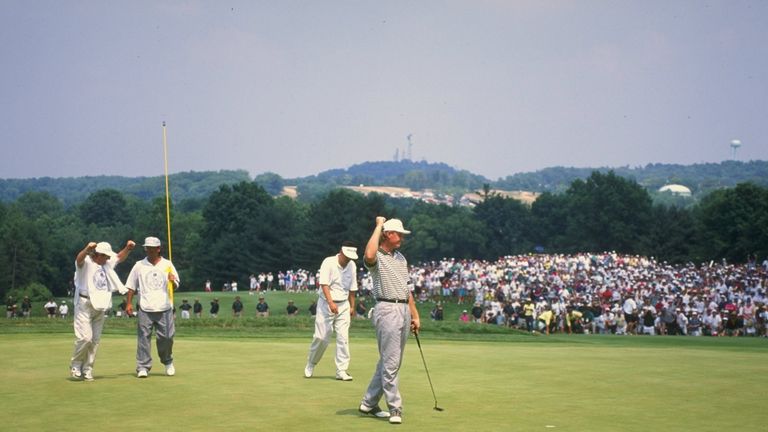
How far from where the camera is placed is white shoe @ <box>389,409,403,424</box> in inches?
547

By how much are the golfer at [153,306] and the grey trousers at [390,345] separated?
535cm

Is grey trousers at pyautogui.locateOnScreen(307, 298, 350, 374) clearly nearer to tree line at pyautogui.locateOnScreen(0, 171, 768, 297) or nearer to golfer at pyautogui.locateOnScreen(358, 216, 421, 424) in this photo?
golfer at pyautogui.locateOnScreen(358, 216, 421, 424)

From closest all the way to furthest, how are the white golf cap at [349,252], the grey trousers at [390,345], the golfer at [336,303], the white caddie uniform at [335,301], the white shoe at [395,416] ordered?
the white shoe at [395,416] < the grey trousers at [390,345] < the golfer at [336,303] < the white caddie uniform at [335,301] < the white golf cap at [349,252]

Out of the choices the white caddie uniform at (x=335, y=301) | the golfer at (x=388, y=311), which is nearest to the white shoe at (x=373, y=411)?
the golfer at (x=388, y=311)

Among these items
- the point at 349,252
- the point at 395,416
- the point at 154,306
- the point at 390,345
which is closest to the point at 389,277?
the point at 390,345

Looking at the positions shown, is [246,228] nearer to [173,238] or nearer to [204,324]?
[173,238]

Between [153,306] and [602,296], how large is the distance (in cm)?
3897

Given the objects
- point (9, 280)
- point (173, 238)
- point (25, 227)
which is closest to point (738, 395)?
point (9, 280)

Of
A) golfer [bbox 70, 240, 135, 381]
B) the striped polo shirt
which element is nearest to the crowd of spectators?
golfer [bbox 70, 240, 135, 381]

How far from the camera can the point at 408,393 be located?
54.5 ft

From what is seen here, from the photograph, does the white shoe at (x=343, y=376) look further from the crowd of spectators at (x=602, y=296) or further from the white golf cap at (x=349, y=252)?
the crowd of spectators at (x=602, y=296)

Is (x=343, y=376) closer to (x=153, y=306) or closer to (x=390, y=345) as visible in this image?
(x=153, y=306)

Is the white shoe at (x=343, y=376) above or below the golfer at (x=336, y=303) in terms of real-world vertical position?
below

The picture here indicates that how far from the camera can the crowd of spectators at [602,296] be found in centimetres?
4653
